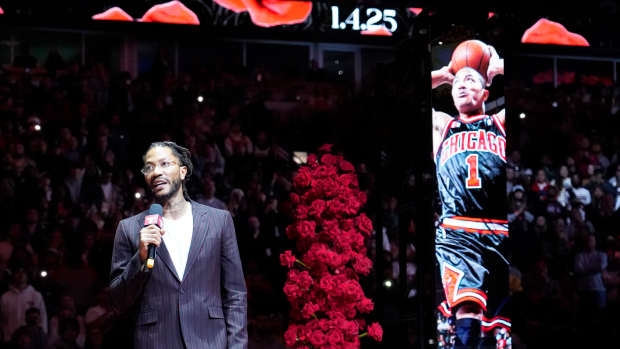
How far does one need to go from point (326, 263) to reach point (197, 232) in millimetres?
2662

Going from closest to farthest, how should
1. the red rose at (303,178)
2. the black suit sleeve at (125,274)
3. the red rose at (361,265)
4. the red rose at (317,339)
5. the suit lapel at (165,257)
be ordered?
1. the black suit sleeve at (125,274)
2. the suit lapel at (165,257)
3. the red rose at (317,339)
4. the red rose at (361,265)
5. the red rose at (303,178)

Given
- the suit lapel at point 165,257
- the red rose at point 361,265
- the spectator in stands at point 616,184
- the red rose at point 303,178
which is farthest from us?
the spectator in stands at point 616,184

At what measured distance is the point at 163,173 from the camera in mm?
2826

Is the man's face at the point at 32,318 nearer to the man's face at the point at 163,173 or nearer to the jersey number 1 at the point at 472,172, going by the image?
the jersey number 1 at the point at 472,172

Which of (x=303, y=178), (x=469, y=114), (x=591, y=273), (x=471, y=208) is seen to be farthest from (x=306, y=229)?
(x=591, y=273)

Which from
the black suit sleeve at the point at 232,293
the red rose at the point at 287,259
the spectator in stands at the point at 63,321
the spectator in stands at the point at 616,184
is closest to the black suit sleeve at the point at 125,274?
the black suit sleeve at the point at 232,293

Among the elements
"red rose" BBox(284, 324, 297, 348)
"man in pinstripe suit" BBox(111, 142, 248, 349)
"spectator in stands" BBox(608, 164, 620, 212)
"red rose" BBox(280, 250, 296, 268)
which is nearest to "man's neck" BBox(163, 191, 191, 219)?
"man in pinstripe suit" BBox(111, 142, 248, 349)

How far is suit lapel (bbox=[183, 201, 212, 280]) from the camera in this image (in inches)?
109

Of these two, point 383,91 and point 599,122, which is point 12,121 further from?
point 599,122

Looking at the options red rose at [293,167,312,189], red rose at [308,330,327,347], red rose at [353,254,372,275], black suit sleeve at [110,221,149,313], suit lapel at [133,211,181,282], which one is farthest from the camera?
red rose at [293,167,312,189]

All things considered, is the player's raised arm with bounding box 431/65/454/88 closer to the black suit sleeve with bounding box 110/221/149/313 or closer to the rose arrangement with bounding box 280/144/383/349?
the rose arrangement with bounding box 280/144/383/349

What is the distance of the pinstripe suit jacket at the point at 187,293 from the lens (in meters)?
2.72

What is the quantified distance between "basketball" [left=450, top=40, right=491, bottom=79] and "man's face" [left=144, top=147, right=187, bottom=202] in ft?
9.83

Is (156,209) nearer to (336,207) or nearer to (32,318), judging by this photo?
(336,207)
